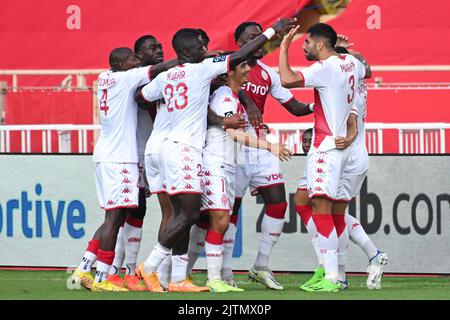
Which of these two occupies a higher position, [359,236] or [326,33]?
[326,33]

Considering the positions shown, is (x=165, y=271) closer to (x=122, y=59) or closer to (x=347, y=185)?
(x=347, y=185)

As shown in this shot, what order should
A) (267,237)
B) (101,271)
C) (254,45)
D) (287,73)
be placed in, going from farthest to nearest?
(267,237) → (101,271) → (287,73) → (254,45)

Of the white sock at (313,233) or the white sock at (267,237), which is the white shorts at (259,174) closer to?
the white sock at (267,237)

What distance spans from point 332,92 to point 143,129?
1986 mm

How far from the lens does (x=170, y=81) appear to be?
→ 12.5 meters

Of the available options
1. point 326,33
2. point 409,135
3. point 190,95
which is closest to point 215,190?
point 190,95

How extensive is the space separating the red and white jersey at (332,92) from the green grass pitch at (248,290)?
1.38 metres

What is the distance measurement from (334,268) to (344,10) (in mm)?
9641

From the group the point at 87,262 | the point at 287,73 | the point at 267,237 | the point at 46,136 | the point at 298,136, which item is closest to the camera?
the point at 287,73

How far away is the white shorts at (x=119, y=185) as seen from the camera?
508 inches

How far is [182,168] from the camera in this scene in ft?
40.7

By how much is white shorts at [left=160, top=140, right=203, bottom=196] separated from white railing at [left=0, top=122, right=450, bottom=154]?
9.29ft

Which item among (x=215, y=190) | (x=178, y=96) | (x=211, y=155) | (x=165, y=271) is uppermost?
(x=178, y=96)

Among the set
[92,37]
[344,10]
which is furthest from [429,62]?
[92,37]
